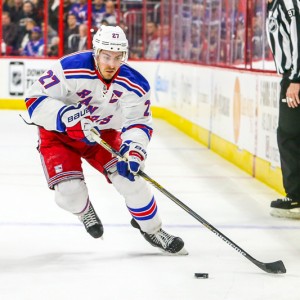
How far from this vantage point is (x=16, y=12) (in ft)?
47.1

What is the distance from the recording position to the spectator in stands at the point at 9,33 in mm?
14225

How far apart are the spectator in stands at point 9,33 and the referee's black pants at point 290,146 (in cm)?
916

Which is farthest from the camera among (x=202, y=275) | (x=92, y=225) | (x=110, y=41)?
(x=92, y=225)

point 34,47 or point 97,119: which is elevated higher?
point 97,119

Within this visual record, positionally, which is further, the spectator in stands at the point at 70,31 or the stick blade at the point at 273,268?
the spectator in stands at the point at 70,31

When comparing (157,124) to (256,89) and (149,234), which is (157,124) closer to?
(256,89)

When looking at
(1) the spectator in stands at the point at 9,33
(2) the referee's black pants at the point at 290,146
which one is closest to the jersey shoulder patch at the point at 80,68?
(2) the referee's black pants at the point at 290,146

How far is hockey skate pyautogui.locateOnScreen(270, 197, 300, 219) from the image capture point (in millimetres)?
5449

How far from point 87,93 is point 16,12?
10394 mm

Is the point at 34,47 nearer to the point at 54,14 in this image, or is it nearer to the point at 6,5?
the point at 54,14

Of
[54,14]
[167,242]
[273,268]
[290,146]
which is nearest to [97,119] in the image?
[167,242]

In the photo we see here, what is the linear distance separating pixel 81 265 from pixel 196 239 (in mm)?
828

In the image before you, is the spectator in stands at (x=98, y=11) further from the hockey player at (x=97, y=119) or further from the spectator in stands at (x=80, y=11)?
the hockey player at (x=97, y=119)

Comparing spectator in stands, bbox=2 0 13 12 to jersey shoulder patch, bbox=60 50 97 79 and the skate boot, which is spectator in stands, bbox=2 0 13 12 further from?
jersey shoulder patch, bbox=60 50 97 79
